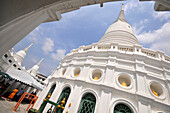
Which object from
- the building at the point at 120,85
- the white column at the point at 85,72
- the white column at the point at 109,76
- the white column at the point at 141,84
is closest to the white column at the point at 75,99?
the building at the point at 120,85

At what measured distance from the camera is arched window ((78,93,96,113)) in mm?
6023

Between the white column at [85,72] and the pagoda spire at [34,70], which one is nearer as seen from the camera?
the white column at [85,72]

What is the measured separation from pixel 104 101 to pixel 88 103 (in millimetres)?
1496

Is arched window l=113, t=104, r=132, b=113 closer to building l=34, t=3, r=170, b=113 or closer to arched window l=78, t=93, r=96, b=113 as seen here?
building l=34, t=3, r=170, b=113

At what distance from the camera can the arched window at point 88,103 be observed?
6.02m

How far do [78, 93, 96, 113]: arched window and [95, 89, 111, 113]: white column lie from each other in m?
0.77

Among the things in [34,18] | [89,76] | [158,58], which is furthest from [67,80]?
[158,58]

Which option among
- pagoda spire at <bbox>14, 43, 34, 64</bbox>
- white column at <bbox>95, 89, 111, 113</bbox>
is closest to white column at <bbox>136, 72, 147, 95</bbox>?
white column at <bbox>95, 89, 111, 113</bbox>

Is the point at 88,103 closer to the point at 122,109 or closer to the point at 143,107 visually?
the point at 122,109

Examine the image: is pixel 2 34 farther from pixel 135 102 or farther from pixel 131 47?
pixel 131 47

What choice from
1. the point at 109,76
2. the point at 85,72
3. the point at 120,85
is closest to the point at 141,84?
the point at 120,85

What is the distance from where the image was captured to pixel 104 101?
223 inches

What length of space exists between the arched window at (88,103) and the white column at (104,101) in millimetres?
773

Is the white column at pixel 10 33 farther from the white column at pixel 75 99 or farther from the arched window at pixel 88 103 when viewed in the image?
the arched window at pixel 88 103
